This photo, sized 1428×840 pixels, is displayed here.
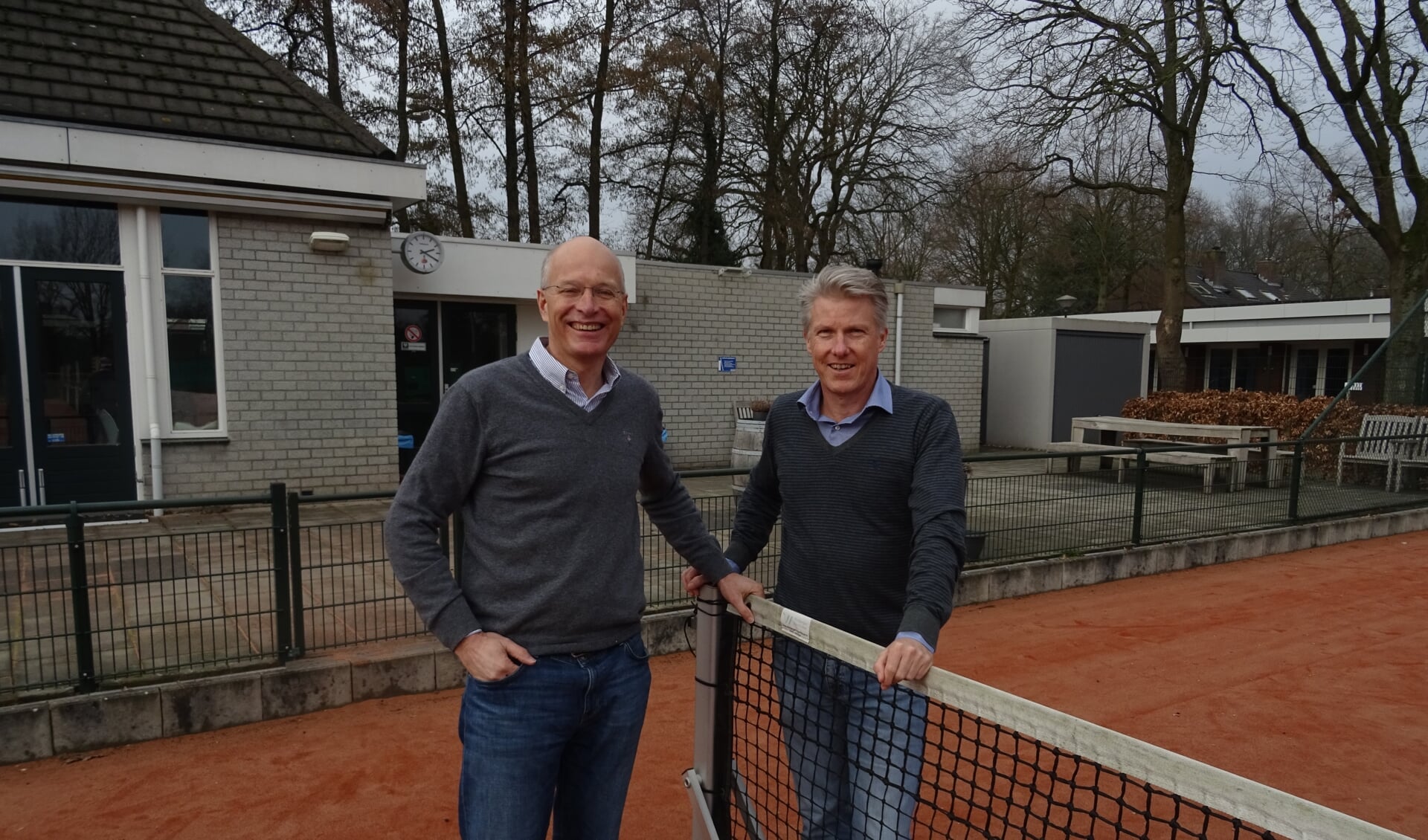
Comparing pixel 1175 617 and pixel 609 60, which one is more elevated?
pixel 609 60

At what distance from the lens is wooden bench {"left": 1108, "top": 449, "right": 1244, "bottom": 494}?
847 cm

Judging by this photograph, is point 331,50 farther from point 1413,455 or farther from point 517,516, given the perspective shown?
point 1413,455

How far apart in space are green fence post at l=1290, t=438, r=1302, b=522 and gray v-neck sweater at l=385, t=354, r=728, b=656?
9738 mm

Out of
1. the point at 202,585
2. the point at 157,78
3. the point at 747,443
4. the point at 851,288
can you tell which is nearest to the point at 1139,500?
the point at 747,443

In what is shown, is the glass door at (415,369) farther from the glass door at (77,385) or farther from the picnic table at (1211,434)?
the picnic table at (1211,434)

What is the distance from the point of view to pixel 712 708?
2537mm

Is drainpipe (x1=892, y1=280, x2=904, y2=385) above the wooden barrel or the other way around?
above

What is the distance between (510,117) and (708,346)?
9190mm

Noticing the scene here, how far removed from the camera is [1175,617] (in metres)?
6.70

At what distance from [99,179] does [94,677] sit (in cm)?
572

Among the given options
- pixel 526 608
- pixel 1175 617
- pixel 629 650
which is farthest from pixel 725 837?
pixel 1175 617

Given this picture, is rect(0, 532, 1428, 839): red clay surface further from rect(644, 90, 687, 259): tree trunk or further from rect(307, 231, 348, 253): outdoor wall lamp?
rect(644, 90, 687, 259): tree trunk

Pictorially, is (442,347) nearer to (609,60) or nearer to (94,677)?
(94,677)

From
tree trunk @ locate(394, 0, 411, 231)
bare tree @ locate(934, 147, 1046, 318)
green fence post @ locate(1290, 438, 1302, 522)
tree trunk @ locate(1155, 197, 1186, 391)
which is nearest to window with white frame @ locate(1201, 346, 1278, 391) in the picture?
bare tree @ locate(934, 147, 1046, 318)
